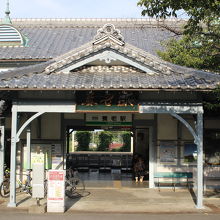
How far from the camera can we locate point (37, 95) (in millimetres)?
12211

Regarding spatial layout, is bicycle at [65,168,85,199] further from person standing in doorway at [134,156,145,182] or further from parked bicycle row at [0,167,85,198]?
person standing in doorway at [134,156,145,182]

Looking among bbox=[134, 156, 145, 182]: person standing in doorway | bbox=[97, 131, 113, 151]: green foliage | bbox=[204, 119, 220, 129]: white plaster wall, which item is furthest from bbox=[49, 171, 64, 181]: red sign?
bbox=[97, 131, 113, 151]: green foliage

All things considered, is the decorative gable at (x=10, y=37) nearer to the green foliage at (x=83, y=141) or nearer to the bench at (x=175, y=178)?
the bench at (x=175, y=178)

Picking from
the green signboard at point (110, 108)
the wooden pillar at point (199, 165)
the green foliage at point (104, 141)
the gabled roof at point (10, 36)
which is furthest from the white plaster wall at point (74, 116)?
the green foliage at point (104, 141)

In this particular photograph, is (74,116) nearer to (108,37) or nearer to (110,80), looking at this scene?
(110,80)

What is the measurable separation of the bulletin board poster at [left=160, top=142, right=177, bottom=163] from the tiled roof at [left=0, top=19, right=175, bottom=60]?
6.74 meters

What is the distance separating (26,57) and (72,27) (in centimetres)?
719

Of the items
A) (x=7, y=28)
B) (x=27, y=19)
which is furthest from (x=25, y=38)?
(x=27, y=19)

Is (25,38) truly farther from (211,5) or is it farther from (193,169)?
(211,5)

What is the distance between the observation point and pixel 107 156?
30312 mm

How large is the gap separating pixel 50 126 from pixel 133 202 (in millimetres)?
5248

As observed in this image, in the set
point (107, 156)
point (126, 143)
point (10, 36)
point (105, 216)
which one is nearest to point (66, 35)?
point (10, 36)

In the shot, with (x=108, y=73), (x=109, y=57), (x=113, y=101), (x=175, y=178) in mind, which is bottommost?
(x=175, y=178)

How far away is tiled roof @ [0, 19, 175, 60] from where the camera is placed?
20.0 meters
